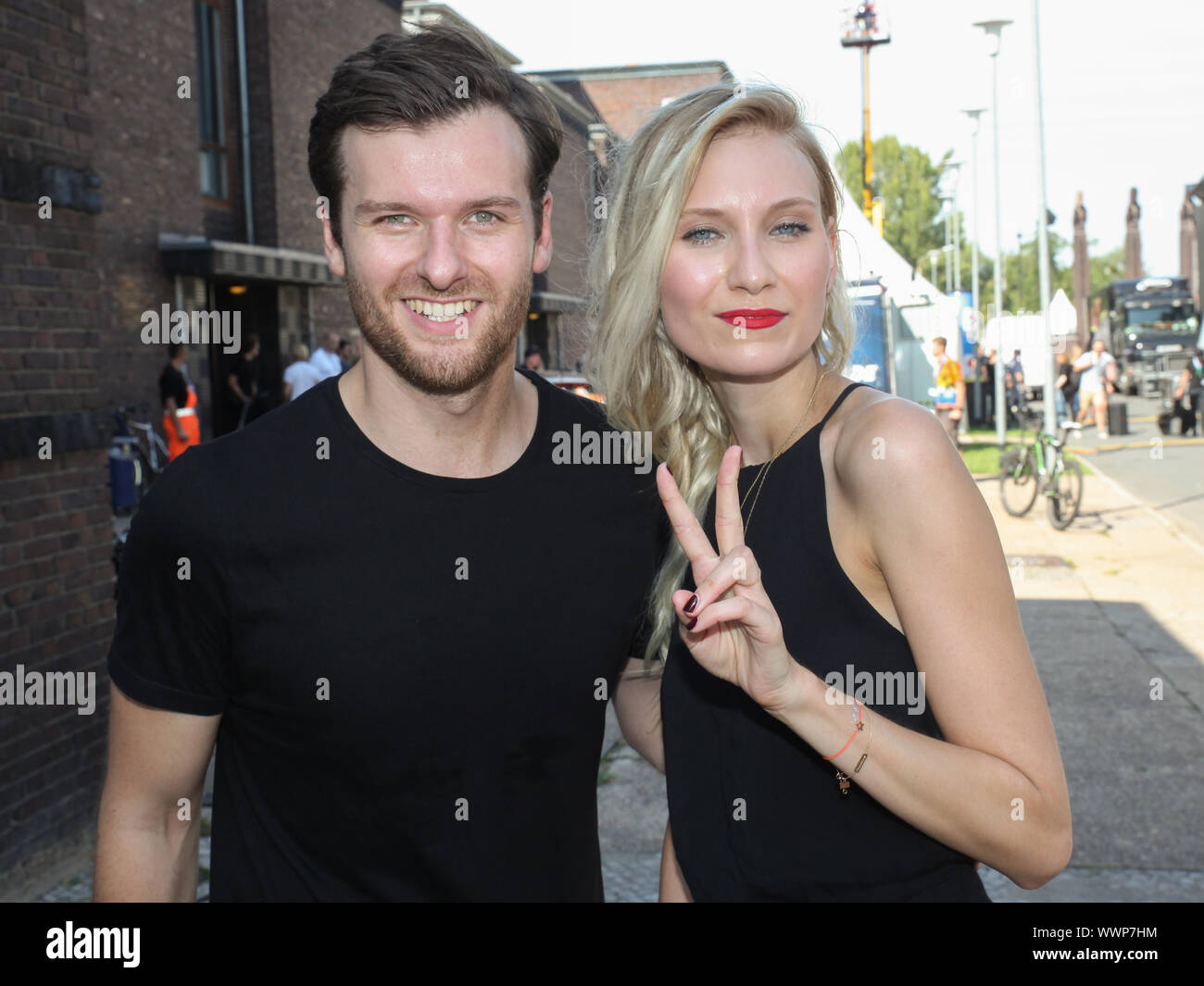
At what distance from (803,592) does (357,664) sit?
85cm

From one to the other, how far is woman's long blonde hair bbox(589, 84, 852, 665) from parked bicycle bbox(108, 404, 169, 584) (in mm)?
9047

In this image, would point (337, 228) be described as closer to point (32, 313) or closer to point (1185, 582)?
point (32, 313)

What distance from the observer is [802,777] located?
2289 mm

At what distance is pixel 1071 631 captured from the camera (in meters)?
9.23

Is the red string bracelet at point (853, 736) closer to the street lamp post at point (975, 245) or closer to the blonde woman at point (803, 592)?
the blonde woman at point (803, 592)

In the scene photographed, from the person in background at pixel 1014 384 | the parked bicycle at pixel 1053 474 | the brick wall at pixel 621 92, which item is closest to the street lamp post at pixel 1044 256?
the parked bicycle at pixel 1053 474

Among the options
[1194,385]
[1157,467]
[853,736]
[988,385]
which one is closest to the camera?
[853,736]

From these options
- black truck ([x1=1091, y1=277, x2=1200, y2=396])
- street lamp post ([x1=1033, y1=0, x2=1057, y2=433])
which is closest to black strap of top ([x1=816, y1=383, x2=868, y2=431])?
street lamp post ([x1=1033, y1=0, x2=1057, y2=433])

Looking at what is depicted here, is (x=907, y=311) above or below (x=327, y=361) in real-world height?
above

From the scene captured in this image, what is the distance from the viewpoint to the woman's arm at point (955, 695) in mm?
2041

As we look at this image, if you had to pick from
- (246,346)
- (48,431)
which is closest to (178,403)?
(246,346)

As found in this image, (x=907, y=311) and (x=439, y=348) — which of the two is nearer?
(x=439, y=348)

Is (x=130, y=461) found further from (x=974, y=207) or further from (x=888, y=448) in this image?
(x=974, y=207)

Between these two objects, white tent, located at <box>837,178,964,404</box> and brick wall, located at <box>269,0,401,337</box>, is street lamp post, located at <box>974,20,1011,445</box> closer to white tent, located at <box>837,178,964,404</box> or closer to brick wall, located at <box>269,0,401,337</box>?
white tent, located at <box>837,178,964,404</box>
